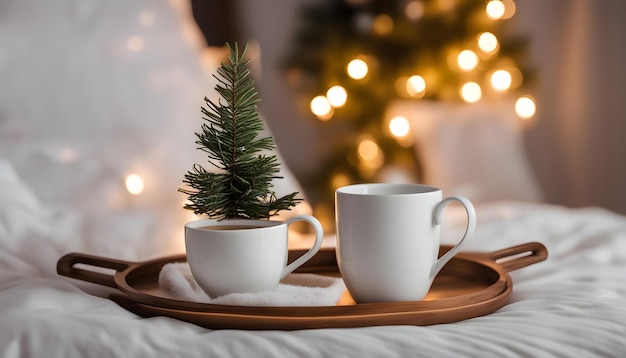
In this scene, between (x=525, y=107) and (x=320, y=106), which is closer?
(x=525, y=107)

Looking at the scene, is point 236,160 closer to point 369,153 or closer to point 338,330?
point 338,330

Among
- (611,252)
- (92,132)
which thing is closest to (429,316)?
(611,252)

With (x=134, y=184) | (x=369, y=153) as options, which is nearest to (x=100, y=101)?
(x=134, y=184)

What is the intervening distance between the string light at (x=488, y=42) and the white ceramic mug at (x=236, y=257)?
164 cm

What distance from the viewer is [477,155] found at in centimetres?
204

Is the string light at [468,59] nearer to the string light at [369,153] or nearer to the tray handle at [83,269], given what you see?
the string light at [369,153]

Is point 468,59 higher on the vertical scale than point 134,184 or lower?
higher

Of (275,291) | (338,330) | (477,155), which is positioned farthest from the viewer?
(477,155)

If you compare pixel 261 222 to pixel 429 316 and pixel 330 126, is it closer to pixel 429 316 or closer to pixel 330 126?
pixel 429 316

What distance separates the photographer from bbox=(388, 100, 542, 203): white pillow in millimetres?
2039

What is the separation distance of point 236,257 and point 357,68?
165cm

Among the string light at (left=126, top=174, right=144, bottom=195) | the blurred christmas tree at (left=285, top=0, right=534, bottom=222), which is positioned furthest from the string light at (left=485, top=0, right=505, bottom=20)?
the string light at (left=126, top=174, right=144, bottom=195)

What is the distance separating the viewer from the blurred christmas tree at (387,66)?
225cm

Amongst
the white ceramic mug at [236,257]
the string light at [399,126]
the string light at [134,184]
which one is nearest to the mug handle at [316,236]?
the white ceramic mug at [236,257]
